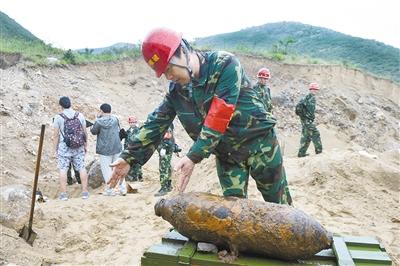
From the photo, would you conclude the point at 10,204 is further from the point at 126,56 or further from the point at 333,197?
the point at 126,56

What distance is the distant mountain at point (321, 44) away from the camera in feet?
98.6

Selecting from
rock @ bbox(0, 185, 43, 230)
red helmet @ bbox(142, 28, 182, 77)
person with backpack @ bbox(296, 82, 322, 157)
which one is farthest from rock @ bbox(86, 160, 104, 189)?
red helmet @ bbox(142, 28, 182, 77)

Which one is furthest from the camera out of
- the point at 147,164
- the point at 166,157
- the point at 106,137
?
the point at 147,164

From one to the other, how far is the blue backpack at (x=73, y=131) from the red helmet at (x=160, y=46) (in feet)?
15.5

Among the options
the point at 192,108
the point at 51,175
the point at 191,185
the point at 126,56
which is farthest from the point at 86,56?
the point at 192,108

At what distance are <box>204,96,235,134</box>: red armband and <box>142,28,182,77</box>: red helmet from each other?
1.38ft

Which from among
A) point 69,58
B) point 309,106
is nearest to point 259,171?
point 309,106

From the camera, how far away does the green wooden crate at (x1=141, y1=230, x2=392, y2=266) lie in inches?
119

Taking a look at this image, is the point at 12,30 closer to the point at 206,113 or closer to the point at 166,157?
the point at 166,157

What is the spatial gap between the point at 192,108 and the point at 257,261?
1188 millimetres

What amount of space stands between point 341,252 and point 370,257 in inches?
7.7

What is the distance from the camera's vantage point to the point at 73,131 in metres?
7.68

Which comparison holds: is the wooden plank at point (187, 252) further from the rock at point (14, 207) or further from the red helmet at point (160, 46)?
the rock at point (14, 207)

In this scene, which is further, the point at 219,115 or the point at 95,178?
the point at 95,178
